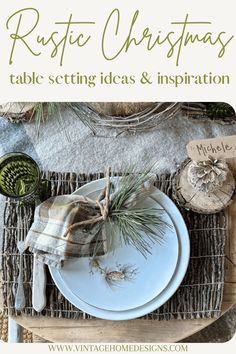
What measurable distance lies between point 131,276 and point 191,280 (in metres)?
0.13

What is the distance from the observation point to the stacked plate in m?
1.00

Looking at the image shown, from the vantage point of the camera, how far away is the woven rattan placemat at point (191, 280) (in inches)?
40.6

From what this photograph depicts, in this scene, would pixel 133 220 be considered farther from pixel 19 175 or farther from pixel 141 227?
pixel 19 175

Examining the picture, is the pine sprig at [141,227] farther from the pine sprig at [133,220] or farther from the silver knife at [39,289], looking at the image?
the silver knife at [39,289]

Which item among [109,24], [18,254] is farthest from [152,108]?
[18,254]

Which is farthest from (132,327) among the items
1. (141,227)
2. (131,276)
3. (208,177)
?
(208,177)

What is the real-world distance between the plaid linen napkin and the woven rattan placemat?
0.18 ft

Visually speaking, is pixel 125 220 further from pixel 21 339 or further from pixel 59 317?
pixel 21 339

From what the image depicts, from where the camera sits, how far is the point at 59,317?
1.04m

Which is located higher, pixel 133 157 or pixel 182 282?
pixel 133 157

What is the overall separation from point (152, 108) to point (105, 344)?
1.64 feet

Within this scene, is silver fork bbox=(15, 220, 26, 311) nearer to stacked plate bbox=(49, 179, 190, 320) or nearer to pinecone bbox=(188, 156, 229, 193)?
stacked plate bbox=(49, 179, 190, 320)

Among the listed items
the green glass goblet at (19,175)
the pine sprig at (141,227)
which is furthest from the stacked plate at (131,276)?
the green glass goblet at (19,175)

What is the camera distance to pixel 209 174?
3.13 ft
